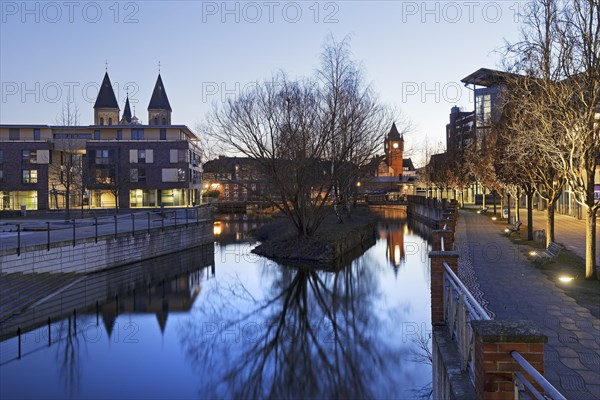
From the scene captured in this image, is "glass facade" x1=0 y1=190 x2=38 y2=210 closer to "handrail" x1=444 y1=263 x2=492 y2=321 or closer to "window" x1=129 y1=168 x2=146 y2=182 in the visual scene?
"window" x1=129 y1=168 x2=146 y2=182

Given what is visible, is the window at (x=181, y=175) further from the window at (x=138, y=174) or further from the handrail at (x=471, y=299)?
the handrail at (x=471, y=299)

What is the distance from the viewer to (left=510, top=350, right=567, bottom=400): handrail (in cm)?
277

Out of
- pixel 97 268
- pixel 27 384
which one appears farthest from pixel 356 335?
pixel 97 268

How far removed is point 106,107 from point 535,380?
8492 cm

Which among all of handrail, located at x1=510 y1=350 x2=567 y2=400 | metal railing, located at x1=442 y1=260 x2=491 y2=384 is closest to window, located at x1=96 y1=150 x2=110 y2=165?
metal railing, located at x1=442 y1=260 x2=491 y2=384

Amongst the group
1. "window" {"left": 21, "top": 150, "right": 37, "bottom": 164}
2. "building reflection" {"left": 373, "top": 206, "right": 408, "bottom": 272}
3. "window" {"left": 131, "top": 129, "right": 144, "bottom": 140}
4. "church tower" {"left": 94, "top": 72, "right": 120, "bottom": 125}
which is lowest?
"building reflection" {"left": 373, "top": 206, "right": 408, "bottom": 272}

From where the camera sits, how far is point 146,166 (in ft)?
182

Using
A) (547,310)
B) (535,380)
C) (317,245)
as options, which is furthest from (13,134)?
(535,380)

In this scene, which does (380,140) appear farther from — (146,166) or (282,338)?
(146,166)

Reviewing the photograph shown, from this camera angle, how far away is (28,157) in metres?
53.5

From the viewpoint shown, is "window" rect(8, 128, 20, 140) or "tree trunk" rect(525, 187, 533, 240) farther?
"window" rect(8, 128, 20, 140)

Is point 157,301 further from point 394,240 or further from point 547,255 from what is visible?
point 394,240

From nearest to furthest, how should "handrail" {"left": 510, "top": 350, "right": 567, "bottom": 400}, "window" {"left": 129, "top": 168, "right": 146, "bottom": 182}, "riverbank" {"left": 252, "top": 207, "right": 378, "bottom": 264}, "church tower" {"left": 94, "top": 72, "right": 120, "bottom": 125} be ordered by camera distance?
"handrail" {"left": 510, "top": 350, "right": 567, "bottom": 400} < "riverbank" {"left": 252, "top": 207, "right": 378, "bottom": 264} < "window" {"left": 129, "top": 168, "right": 146, "bottom": 182} < "church tower" {"left": 94, "top": 72, "right": 120, "bottom": 125}

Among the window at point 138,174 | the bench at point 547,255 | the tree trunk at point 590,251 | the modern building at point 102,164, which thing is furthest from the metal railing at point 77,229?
the window at point 138,174
